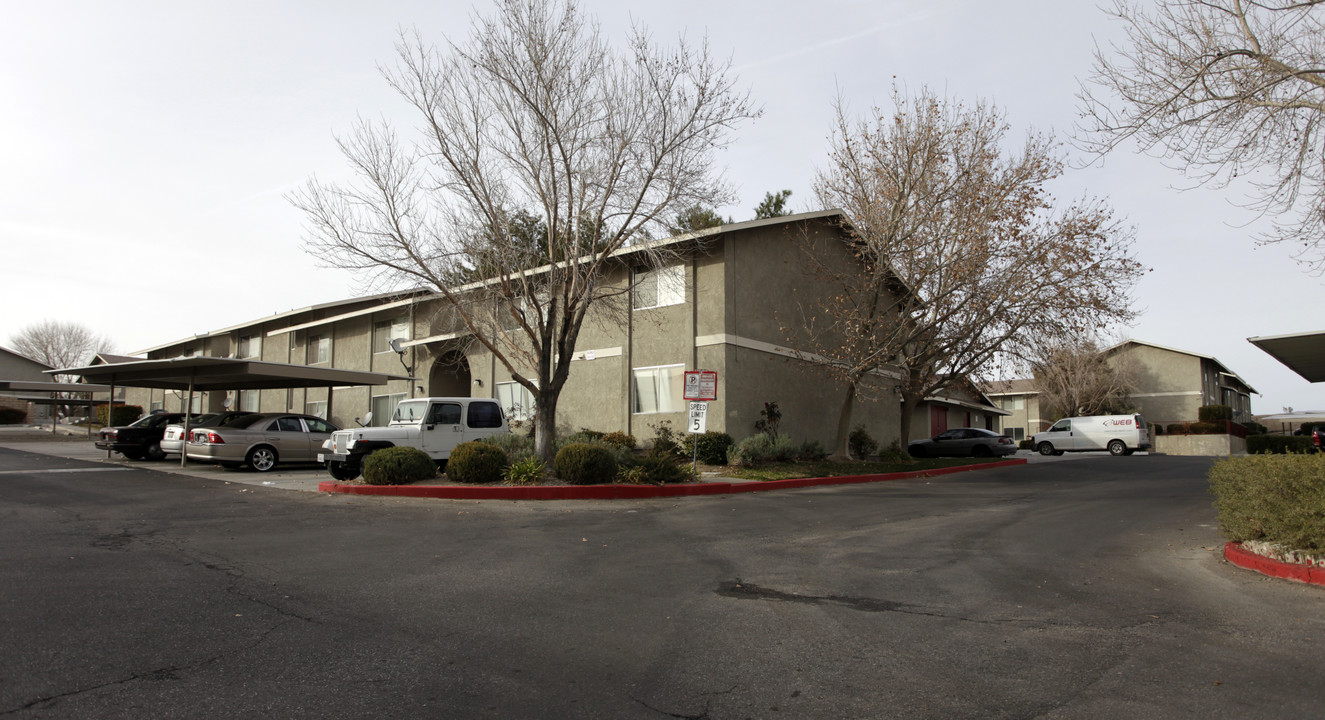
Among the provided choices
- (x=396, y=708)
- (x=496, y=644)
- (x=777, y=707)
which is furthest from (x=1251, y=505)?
(x=396, y=708)

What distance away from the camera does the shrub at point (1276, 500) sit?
7270 mm

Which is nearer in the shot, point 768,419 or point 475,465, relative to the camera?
point 475,465

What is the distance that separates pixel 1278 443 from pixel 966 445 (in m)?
10.9

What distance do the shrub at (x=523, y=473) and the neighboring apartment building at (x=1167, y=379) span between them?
44.5m

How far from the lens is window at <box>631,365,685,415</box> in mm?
20688

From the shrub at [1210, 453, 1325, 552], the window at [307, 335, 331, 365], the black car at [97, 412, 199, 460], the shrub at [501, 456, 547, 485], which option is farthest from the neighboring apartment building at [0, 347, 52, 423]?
the shrub at [1210, 453, 1325, 552]

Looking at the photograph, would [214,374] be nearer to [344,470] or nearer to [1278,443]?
[344,470]

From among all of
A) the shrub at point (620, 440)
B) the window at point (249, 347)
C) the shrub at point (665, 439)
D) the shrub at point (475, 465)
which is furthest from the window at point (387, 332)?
the shrub at point (475, 465)

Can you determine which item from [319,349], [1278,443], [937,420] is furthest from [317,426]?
[1278,443]

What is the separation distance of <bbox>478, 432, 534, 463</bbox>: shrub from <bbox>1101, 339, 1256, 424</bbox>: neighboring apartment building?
43.0m

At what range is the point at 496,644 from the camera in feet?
17.1

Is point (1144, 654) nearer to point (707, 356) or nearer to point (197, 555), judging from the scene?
point (197, 555)

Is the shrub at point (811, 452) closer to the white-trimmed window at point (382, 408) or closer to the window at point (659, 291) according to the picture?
the window at point (659, 291)

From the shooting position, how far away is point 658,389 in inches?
832
